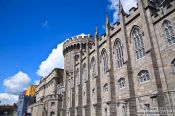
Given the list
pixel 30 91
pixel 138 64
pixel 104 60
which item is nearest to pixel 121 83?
pixel 138 64

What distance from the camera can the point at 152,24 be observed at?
16656 mm

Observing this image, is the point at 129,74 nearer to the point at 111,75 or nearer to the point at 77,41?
the point at 111,75

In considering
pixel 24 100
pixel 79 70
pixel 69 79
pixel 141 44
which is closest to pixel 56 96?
pixel 69 79

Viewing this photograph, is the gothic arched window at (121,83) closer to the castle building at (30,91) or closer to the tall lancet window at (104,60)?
the tall lancet window at (104,60)

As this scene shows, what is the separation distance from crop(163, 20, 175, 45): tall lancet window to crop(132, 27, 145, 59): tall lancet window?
290 centimetres

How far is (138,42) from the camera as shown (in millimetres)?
18625

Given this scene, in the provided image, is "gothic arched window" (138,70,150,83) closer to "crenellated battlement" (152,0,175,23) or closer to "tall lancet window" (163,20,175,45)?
"tall lancet window" (163,20,175,45)

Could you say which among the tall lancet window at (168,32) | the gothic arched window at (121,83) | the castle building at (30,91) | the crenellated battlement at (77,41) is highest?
the crenellated battlement at (77,41)

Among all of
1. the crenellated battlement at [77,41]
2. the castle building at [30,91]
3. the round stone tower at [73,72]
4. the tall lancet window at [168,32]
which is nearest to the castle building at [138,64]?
the tall lancet window at [168,32]

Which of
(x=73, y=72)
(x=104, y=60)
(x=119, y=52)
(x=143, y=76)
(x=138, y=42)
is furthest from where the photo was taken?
(x=73, y=72)

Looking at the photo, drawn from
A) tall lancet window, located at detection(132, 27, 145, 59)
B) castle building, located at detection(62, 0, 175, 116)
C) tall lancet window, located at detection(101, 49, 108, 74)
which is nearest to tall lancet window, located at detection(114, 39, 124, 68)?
castle building, located at detection(62, 0, 175, 116)

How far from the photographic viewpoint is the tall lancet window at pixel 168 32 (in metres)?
14.8

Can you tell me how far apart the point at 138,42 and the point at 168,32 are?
12.6 ft

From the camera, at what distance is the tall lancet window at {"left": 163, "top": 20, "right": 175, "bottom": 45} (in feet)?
48.7
